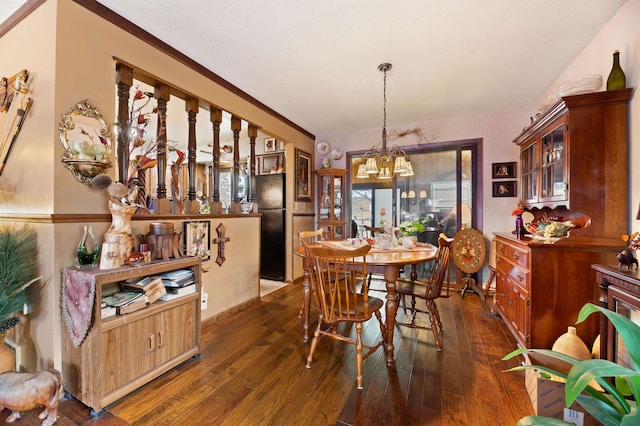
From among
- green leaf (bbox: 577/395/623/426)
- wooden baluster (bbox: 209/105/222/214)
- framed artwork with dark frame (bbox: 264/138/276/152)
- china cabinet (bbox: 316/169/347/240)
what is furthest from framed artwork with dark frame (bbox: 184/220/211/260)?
green leaf (bbox: 577/395/623/426)

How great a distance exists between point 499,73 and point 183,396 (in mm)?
4038

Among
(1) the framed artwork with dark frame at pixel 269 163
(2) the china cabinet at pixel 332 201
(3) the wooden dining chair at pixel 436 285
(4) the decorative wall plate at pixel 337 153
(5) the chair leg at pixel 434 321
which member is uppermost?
(4) the decorative wall plate at pixel 337 153

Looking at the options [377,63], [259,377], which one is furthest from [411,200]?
[259,377]

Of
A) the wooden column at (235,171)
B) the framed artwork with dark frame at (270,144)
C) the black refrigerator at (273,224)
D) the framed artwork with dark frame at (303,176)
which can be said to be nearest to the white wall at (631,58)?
the wooden column at (235,171)

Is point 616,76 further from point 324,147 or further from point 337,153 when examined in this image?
point 324,147

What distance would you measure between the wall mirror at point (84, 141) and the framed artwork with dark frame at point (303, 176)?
2.84m

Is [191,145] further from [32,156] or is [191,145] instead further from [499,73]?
[499,73]

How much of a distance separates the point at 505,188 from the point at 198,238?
4198 mm

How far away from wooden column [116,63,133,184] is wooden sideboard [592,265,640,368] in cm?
317

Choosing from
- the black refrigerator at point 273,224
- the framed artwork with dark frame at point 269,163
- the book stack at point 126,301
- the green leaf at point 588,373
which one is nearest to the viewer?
the green leaf at point 588,373

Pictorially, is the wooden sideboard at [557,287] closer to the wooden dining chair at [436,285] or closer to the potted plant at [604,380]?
the wooden dining chair at [436,285]

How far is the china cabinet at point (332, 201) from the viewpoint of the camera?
15.5ft

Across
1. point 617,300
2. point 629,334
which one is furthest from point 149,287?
point 617,300

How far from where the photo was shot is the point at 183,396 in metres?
1.66
